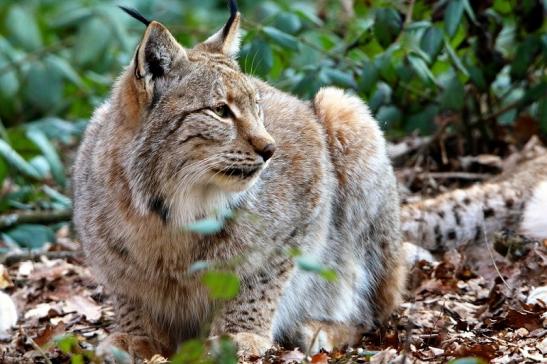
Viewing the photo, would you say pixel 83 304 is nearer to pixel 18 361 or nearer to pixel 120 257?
pixel 120 257

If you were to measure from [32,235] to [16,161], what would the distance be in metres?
0.58

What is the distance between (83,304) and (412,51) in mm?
2811

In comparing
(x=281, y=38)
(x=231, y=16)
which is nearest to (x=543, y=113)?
(x=281, y=38)

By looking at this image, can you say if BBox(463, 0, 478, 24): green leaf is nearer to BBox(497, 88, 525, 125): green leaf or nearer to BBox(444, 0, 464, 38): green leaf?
BBox(444, 0, 464, 38): green leaf

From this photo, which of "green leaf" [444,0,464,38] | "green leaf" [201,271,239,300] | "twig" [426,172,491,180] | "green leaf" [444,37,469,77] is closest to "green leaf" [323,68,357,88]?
"green leaf" [444,37,469,77]

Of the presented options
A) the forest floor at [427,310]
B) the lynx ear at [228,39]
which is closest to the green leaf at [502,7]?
the forest floor at [427,310]

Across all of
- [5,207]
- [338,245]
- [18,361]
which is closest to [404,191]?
[338,245]

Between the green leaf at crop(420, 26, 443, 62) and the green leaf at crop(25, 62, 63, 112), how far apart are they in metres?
4.10

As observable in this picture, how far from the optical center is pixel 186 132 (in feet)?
17.3

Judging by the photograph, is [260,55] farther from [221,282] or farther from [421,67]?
[221,282]

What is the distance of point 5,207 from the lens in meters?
9.05

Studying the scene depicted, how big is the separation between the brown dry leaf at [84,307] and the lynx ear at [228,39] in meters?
2.01

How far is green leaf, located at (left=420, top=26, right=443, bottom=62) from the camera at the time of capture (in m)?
7.70

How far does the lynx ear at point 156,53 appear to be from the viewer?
519 cm
